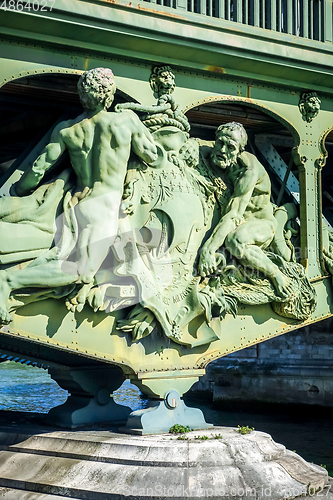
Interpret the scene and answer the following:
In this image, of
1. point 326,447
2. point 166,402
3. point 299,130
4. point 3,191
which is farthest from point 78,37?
point 326,447

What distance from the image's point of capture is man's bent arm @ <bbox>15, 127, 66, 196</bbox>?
840cm

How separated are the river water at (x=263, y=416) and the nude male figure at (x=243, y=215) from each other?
15.5 feet

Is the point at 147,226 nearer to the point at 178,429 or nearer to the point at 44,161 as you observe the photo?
the point at 44,161

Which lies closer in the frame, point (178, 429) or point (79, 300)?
point (79, 300)

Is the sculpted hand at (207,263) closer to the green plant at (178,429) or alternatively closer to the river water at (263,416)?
the green plant at (178,429)

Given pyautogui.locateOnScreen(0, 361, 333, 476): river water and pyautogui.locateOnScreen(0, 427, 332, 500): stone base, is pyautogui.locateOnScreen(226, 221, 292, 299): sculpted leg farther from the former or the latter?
pyautogui.locateOnScreen(0, 361, 333, 476): river water

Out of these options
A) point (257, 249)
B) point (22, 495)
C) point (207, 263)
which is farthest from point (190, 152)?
point (22, 495)

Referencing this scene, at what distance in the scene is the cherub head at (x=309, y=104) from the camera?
10.7m

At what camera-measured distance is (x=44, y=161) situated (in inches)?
332

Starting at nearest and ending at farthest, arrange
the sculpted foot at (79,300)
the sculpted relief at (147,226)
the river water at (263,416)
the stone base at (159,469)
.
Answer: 1. the stone base at (159,469)
2. the sculpted relief at (147,226)
3. the sculpted foot at (79,300)
4. the river water at (263,416)

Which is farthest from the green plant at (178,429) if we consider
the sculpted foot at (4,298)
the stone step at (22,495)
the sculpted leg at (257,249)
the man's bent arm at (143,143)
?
the man's bent arm at (143,143)

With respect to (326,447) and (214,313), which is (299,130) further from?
(326,447)

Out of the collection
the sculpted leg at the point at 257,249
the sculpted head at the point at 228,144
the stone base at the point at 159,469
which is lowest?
the stone base at the point at 159,469

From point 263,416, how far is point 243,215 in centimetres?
1087
